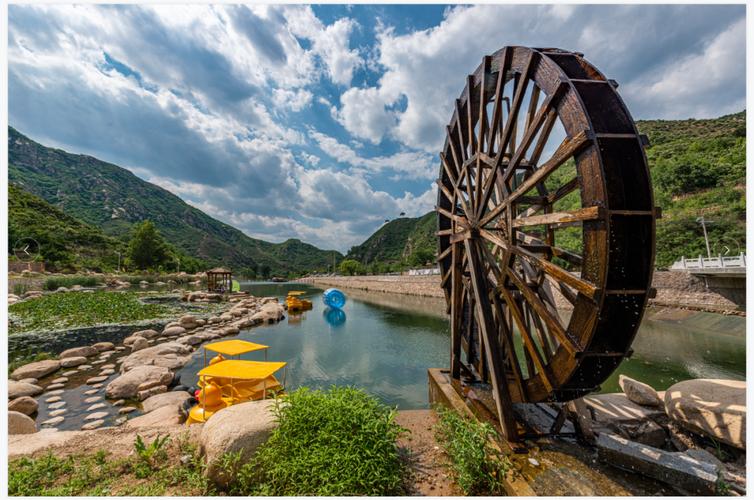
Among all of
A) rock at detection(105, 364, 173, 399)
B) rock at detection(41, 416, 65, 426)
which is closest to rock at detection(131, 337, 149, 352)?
rock at detection(105, 364, 173, 399)

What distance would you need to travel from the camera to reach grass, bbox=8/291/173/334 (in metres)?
15.5

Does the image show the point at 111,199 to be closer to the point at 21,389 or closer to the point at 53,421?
the point at 21,389

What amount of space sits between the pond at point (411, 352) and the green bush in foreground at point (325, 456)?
159 inches

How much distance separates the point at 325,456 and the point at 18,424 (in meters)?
6.03

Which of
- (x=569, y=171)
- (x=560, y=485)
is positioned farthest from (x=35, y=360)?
(x=569, y=171)

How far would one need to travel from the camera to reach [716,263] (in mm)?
16172

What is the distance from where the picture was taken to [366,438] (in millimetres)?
3186

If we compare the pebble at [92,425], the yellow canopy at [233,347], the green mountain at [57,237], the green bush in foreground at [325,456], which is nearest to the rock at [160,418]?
the pebble at [92,425]

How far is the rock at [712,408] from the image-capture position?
12.8ft

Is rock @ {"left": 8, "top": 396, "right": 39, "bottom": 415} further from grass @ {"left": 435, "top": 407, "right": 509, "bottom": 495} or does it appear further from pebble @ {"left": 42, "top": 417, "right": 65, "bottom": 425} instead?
grass @ {"left": 435, "top": 407, "right": 509, "bottom": 495}

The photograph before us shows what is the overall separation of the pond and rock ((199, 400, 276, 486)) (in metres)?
4.27

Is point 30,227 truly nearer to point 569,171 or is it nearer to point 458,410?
point 458,410

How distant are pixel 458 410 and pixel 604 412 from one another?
7.78 ft

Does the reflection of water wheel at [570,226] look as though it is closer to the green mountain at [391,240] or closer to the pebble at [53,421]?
the pebble at [53,421]
